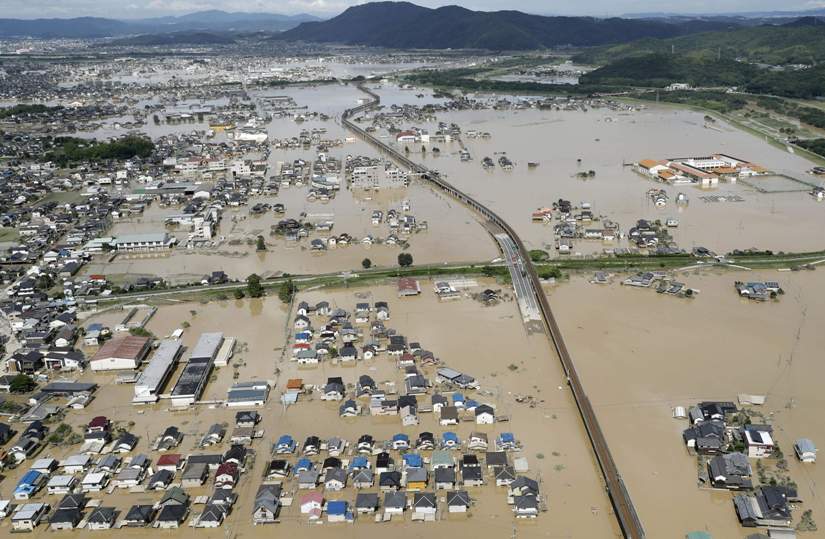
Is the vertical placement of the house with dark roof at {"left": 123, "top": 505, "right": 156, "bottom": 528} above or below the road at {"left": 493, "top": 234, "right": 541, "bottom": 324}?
below

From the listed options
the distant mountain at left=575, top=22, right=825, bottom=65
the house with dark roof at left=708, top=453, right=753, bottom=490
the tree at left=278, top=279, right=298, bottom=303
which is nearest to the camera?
the house with dark roof at left=708, top=453, right=753, bottom=490

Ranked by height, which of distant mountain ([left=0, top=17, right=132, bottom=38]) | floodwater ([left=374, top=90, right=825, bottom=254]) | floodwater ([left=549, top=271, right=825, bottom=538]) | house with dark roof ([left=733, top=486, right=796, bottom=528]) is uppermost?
distant mountain ([left=0, top=17, right=132, bottom=38])

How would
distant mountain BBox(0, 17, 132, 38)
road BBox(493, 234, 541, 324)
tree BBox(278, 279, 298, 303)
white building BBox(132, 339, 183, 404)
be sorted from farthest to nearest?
1. distant mountain BBox(0, 17, 132, 38)
2. tree BBox(278, 279, 298, 303)
3. road BBox(493, 234, 541, 324)
4. white building BBox(132, 339, 183, 404)

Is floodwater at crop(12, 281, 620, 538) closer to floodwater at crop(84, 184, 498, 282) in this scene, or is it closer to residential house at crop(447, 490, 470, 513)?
residential house at crop(447, 490, 470, 513)

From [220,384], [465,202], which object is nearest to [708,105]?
[465,202]

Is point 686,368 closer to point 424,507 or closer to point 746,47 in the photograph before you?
point 424,507

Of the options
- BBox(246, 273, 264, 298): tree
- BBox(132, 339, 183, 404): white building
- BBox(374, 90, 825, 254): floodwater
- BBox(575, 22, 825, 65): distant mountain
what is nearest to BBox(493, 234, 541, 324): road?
BBox(374, 90, 825, 254): floodwater

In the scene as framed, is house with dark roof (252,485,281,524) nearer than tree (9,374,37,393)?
Yes
